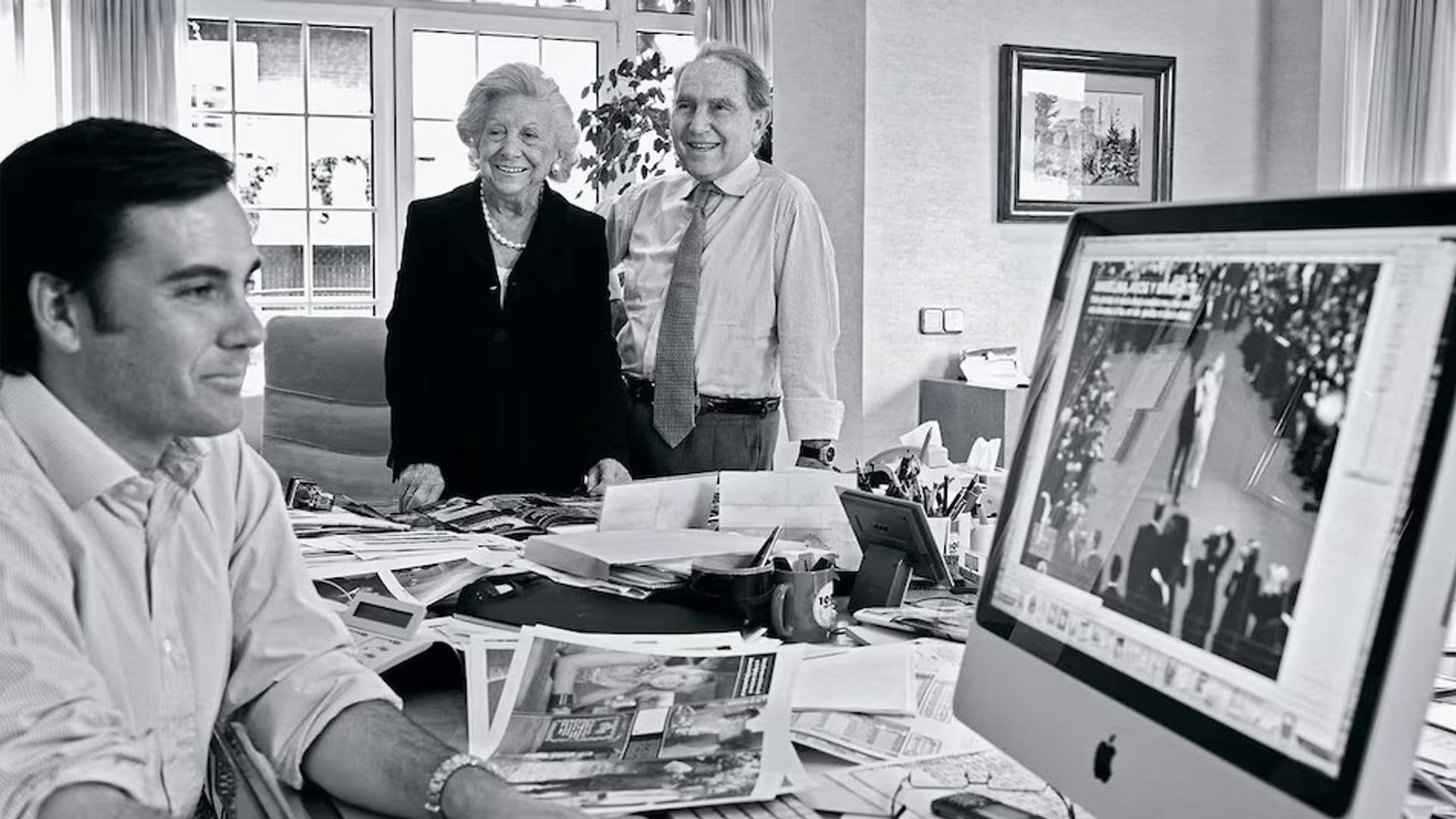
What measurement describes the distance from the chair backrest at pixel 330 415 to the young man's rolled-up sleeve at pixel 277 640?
2.09 meters

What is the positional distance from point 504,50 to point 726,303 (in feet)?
11.5

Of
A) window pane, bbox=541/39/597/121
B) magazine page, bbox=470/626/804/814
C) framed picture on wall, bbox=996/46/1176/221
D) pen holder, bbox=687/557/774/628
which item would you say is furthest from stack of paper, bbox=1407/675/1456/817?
window pane, bbox=541/39/597/121

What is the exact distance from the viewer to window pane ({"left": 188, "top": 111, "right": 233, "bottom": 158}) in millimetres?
5801

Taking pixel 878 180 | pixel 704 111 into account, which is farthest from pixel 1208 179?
pixel 704 111

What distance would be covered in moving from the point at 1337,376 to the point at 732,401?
7.87 ft

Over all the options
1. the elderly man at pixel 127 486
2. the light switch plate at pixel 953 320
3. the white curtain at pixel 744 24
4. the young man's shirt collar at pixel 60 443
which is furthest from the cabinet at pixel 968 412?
the young man's shirt collar at pixel 60 443

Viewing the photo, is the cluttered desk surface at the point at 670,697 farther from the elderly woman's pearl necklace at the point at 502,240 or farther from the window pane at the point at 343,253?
the window pane at the point at 343,253

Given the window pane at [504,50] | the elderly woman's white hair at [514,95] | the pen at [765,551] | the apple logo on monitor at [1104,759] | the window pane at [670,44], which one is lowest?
the pen at [765,551]

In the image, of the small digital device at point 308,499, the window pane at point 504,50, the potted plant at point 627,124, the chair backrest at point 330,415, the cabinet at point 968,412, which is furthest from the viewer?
the window pane at point 504,50

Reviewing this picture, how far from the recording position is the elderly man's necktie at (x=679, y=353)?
3016 mm

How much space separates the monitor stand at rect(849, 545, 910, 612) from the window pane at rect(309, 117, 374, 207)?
477cm

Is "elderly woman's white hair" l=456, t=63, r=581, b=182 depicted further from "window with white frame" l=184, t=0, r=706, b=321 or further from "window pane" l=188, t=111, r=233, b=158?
"window pane" l=188, t=111, r=233, b=158

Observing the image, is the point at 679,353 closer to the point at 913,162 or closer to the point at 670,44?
the point at 913,162

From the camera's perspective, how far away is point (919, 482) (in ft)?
6.40
